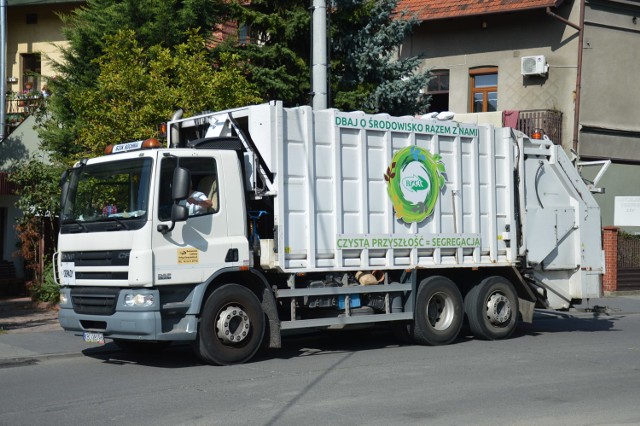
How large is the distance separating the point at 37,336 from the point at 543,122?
51.5 feet

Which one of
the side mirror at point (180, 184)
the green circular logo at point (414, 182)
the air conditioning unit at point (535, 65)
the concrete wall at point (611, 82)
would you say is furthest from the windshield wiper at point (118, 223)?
the concrete wall at point (611, 82)

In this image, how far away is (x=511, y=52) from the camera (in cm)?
2683

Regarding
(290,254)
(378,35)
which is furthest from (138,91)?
(378,35)

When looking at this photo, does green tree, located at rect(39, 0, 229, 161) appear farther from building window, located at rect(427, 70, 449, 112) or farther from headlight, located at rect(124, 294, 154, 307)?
building window, located at rect(427, 70, 449, 112)

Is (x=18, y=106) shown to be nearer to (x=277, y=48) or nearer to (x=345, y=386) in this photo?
(x=277, y=48)

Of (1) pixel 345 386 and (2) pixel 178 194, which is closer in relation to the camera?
(1) pixel 345 386

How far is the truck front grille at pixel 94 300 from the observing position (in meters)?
11.5

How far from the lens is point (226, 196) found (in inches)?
469

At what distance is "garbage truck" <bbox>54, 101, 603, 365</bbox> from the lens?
11430 millimetres

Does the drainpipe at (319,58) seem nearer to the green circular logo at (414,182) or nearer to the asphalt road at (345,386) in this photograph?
the green circular logo at (414,182)

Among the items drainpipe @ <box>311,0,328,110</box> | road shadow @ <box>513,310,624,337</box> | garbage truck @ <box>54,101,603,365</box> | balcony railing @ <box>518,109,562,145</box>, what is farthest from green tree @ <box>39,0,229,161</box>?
balcony railing @ <box>518,109,562,145</box>

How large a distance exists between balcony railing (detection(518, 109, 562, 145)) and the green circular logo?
12.4m

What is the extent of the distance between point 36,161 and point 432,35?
13016 millimetres

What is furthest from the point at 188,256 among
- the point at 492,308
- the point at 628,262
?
the point at 628,262
